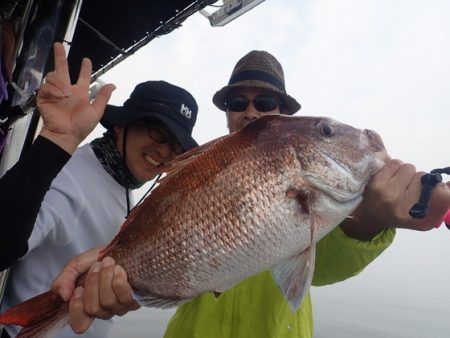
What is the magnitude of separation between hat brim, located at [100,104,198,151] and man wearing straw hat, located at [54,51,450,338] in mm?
774

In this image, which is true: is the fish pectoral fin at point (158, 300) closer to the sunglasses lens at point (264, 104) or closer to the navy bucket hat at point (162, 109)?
the navy bucket hat at point (162, 109)

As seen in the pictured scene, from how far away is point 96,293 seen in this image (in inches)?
54.4

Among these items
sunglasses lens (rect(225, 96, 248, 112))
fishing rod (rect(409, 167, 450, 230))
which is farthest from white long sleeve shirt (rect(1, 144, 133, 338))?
fishing rod (rect(409, 167, 450, 230))

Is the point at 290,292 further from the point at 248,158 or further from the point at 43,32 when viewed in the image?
the point at 43,32

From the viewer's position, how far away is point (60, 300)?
4.59ft

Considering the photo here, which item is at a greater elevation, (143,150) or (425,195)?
(143,150)

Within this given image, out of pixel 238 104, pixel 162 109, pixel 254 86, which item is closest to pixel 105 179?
pixel 162 109

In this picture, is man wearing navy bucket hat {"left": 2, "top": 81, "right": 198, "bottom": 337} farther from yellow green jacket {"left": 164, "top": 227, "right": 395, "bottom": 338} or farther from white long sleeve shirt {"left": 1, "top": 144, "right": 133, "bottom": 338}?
yellow green jacket {"left": 164, "top": 227, "right": 395, "bottom": 338}

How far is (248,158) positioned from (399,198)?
587 millimetres

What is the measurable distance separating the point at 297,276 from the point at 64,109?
4.05ft

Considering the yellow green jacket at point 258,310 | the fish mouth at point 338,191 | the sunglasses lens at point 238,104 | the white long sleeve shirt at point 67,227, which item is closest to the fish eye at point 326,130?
the fish mouth at point 338,191

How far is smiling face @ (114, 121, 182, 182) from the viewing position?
213 cm

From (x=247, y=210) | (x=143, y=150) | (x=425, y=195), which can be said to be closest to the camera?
(x=425, y=195)

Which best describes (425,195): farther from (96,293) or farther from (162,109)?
(162,109)
